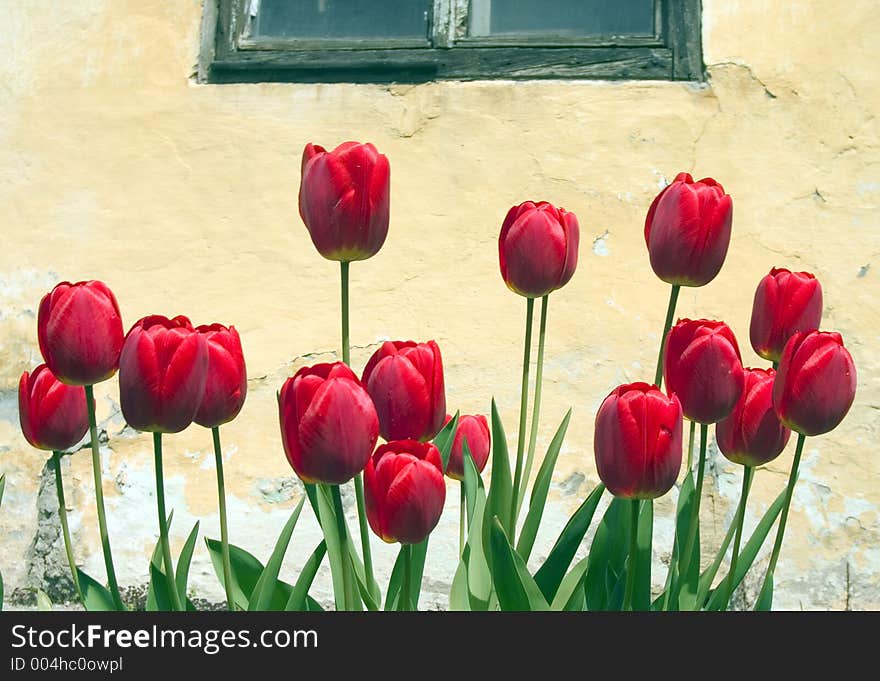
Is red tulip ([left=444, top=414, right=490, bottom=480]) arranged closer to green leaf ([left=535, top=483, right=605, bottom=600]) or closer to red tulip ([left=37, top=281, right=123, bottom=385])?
green leaf ([left=535, top=483, right=605, bottom=600])

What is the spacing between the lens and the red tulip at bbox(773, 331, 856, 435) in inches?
34.7

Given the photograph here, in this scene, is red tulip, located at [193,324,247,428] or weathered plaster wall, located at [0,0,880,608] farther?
weathered plaster wall, located at [0,0,880,608]

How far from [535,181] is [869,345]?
0.67 m

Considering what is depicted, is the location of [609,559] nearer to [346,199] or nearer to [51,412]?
[346,199]

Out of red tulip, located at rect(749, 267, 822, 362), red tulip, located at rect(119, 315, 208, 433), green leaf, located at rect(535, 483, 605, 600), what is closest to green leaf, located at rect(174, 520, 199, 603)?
red tulip, located at rect(119, 315, 208, 433)

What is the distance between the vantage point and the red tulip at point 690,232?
3.29 ft

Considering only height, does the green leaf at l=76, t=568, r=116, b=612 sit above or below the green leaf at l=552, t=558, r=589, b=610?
below

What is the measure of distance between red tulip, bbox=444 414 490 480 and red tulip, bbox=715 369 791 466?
1.09 feet

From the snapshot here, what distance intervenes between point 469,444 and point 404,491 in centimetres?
46

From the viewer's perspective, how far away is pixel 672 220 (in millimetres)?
1015

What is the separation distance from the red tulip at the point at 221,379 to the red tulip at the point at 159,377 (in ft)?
0.15

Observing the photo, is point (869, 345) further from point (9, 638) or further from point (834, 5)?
point (9, 638)

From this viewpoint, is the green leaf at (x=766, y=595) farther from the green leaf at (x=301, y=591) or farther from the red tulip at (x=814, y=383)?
the green leaf at (x=301, y=591)

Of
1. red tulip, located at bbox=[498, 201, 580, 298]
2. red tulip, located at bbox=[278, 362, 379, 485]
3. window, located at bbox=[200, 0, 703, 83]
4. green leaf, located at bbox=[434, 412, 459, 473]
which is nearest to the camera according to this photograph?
red tulip, located at bbox=[278, 362, 379, 485]
